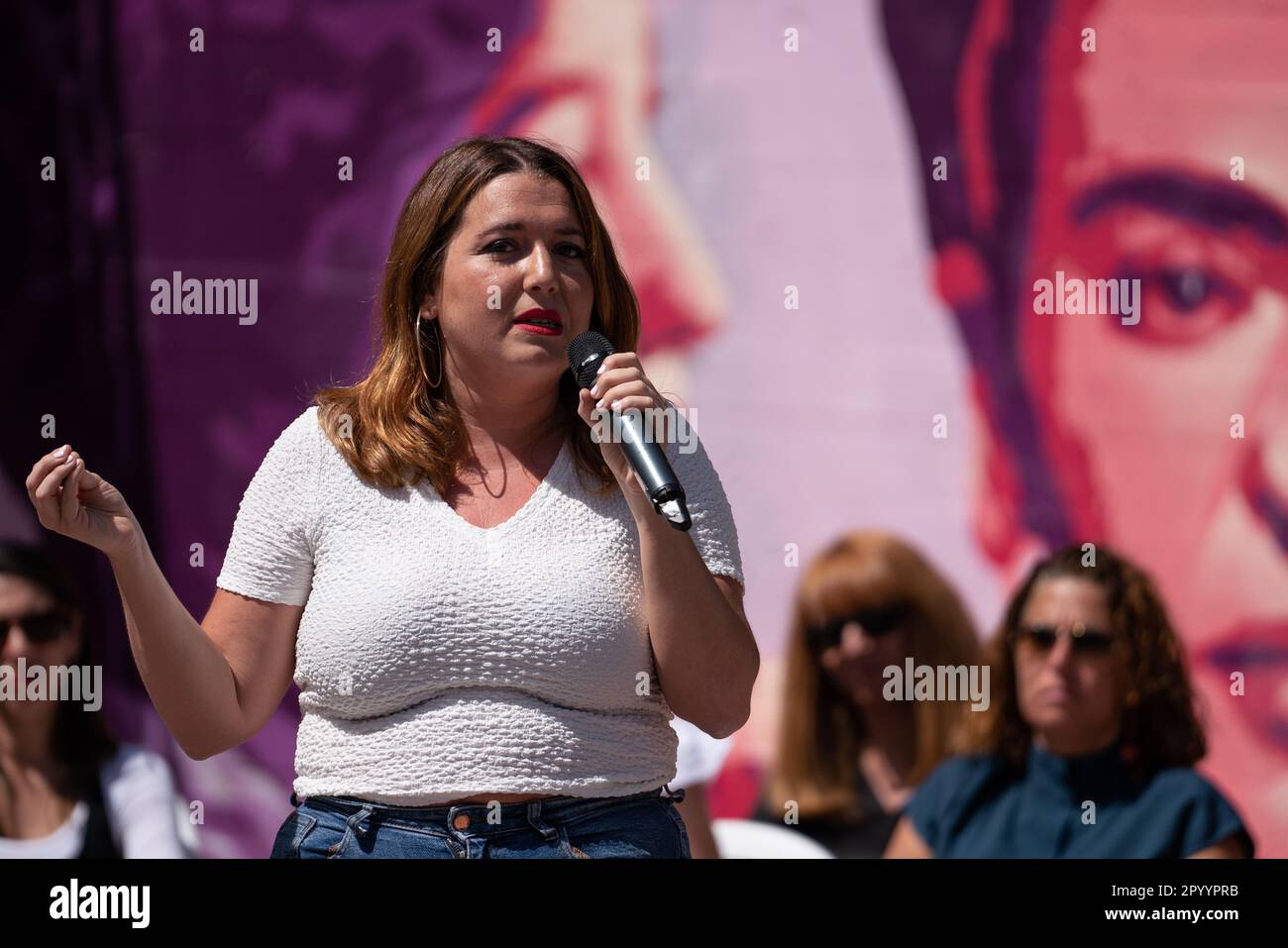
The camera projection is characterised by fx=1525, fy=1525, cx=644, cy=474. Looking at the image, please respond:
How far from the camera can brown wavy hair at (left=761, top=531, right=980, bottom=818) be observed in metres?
3.95

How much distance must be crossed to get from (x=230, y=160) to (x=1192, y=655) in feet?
9.19

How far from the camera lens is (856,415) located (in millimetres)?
3977

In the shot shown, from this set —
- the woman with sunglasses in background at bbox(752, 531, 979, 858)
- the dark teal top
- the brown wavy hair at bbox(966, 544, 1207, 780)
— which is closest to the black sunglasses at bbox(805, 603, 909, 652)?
the woman with sunglasses in background at bbox(752, 531, 979, 858)

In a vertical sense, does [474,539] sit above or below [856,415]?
below

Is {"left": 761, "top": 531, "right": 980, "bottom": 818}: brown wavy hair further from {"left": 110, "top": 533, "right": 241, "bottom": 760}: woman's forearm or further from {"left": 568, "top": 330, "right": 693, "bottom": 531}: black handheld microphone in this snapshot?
{"left": 110, "top": 533, "right": 241, "bottom": 760}: woman's forearm

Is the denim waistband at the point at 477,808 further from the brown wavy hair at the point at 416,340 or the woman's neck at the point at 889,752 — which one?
the woman's neck at the point at 889,752

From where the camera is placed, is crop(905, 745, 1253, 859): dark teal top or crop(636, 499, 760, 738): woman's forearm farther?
crop(905, 745, 1253, 859): dark teal top

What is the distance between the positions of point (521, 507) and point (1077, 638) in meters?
2.40

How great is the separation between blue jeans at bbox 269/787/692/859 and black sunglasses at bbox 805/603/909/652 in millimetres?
2330

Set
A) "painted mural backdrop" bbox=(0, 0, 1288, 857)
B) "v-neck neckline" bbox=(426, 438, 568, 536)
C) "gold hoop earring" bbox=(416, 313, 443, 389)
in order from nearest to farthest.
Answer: "v-neck neckline" bbox=(426, 438, 568, 536), "gold hoop earring" bbox=(416, 313, 443, 389), "painted mural backdrop" bbox=(0, 0, 1288, 857)

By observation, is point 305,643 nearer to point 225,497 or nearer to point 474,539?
point 474,539

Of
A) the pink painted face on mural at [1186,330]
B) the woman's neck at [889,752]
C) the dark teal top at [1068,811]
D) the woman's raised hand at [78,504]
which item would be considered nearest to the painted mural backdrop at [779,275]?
the pink painted face on mural at [1186,330]

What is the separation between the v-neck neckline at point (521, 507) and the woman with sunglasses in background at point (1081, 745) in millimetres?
2140
